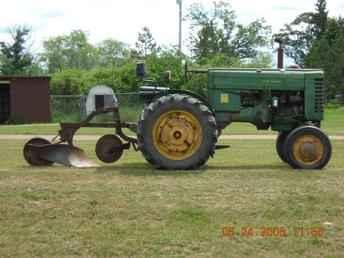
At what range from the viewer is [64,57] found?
10962cm

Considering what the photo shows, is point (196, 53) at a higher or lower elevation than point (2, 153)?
higher

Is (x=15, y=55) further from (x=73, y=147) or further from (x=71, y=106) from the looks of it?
(x=73, y=147)

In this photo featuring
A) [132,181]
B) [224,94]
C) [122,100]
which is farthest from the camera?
[122,100]

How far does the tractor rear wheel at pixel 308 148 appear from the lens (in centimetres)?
1114

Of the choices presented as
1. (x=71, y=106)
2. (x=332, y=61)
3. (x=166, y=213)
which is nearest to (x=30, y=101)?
(x=71, y=106)

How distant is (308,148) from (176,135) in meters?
2.12

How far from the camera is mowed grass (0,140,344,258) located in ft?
21.5

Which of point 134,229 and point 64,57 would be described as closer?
point 134,229

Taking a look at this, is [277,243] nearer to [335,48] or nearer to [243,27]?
[335,48]

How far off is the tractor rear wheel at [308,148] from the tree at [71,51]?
96.6m

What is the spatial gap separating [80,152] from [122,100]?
26.0 meters

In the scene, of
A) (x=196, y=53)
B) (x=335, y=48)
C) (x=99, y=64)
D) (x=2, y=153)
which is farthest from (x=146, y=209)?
(x=99, y=64)
